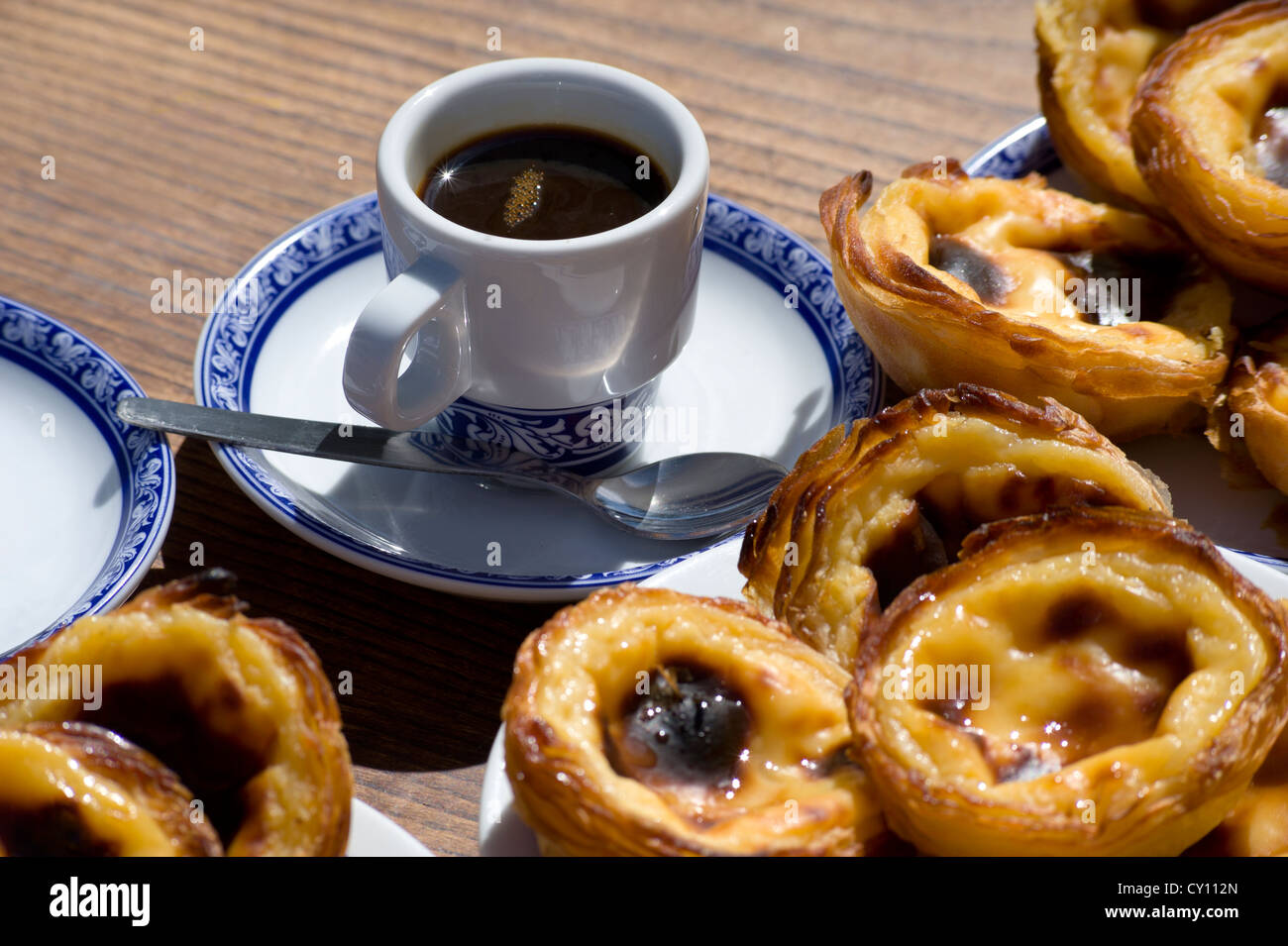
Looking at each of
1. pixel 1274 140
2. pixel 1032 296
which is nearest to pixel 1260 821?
pixel 1032 296

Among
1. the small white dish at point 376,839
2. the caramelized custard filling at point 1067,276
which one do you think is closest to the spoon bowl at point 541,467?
the caramelized custard filling at point 1067,276

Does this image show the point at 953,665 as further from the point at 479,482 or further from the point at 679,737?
the point at 479,482

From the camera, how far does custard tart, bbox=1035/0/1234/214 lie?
7.27 feet

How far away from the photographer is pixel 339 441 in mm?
2074

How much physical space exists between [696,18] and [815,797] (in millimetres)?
2468

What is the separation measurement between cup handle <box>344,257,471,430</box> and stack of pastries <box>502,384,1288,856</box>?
0.63 meters

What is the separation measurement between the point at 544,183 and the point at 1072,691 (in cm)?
124

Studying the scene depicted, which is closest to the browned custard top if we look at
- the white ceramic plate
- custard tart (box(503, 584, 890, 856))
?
custard tart (box(503, 584, 890, 856))

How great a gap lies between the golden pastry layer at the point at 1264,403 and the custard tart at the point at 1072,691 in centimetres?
58

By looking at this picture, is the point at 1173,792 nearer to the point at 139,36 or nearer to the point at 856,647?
the point at 856,647

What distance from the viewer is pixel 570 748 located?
Answer: 122 centimetres

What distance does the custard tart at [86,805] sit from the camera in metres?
1.11

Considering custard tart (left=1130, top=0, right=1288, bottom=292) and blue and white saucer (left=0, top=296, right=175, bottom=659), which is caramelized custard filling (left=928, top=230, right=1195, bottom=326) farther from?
blue and white saucer (left=0, top=296, right=175, bottom=659)

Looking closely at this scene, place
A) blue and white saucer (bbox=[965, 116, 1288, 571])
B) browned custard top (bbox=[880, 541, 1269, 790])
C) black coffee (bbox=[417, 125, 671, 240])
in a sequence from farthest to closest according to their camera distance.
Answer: black coffee (bbox=[417, 125, 671, 240]) < blue and white saucer (bbox=[965, 116, 1288, 571]) < browned custard top (bbox=[880, 541, 1269, 790])
